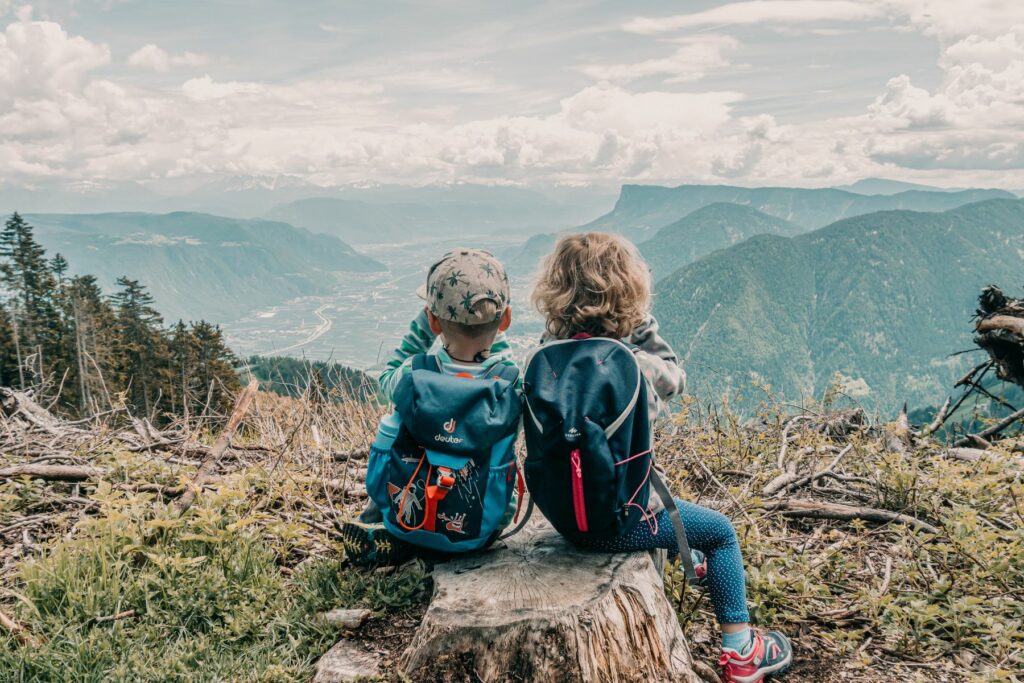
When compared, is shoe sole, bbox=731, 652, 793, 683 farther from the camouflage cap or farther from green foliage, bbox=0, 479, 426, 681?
the camouflage cap

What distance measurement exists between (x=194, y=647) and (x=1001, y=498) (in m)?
5.62

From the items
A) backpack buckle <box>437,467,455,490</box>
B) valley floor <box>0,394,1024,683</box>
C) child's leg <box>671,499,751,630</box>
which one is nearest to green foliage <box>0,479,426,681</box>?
valley floor <box>0,394,1024,683</box>

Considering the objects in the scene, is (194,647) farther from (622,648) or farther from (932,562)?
(932,562)

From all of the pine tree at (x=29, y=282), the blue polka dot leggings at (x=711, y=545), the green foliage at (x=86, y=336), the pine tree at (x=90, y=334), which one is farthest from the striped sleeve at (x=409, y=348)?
the pine tree at (x=29, y=282)

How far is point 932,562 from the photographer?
4.30 m

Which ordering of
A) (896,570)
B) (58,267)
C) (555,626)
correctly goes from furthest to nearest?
(58,267), (896,570), (555,626)

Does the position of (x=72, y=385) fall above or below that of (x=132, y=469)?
below

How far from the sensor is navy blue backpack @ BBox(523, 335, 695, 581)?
117 inches

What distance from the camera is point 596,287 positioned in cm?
312

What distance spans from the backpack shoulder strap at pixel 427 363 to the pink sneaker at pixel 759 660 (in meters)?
2.04

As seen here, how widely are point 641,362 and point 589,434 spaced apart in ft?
1.60

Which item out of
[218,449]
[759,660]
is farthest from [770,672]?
[218,449]

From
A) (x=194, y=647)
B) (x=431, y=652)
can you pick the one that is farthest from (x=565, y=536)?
(x=194, y=647)

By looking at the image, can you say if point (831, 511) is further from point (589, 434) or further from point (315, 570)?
point (315, 570)
